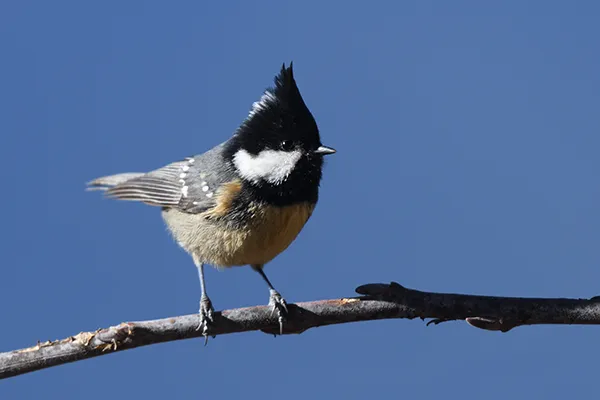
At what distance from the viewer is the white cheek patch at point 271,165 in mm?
1650

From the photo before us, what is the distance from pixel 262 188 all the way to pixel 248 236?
125 mm

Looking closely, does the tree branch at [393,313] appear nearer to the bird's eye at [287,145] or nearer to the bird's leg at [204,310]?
the bird's leg at [204,310]

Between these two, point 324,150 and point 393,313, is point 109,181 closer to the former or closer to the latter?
point 324,150

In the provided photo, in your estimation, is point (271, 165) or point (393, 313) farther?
point (271, 165)

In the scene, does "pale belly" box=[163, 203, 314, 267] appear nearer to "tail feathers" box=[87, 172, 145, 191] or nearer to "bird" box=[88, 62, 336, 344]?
"bird" box=[88, 62, 336, 344]

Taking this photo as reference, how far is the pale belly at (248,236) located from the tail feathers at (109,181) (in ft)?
1.50

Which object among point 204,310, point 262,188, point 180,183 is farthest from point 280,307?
point 180,183

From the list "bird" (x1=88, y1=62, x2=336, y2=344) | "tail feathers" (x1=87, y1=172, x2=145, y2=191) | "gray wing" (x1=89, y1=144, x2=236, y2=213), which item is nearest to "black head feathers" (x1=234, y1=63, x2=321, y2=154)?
"bird" (x1=88, y1=62, x2=336, y2=344)

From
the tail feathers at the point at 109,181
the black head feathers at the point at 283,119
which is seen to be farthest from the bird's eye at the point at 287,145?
the tail feathers at the point at 109,181

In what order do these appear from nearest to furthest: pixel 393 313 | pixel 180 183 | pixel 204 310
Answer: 1. pixel 393 313
2. pixel 204 310
3. pixel 180 183

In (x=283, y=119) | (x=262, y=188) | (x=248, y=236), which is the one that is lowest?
(x=248, y=236)

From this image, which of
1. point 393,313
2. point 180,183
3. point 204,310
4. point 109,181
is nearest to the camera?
point 393,313

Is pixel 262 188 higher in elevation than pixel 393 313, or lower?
higher

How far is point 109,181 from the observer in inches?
89.3
